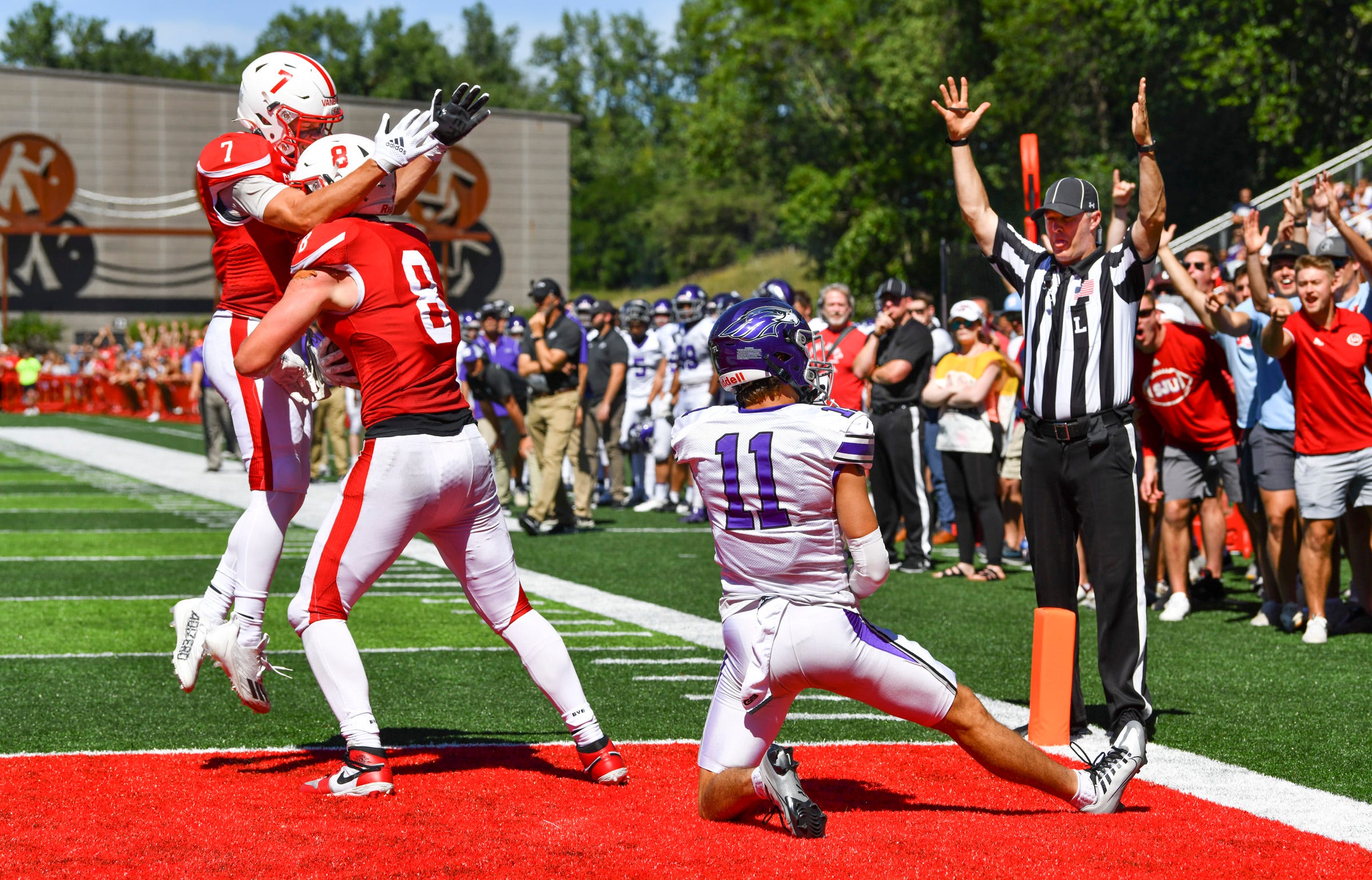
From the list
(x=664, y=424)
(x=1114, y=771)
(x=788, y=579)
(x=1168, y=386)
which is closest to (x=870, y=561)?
(x=788, y=579)

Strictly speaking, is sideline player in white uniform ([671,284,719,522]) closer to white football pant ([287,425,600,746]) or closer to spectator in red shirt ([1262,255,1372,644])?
spectator in red shirt ([1262,255,1372,644])

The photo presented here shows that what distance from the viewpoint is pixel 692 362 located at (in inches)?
585

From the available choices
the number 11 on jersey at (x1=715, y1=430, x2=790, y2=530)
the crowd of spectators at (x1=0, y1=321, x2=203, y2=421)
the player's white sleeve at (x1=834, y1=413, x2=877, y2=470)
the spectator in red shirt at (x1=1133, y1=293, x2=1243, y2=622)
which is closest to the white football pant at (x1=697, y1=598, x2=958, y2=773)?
the number 11 on jersey at (x1=715, y1=430, x2=790, y2=530)

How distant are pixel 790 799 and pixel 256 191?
2.80 meters

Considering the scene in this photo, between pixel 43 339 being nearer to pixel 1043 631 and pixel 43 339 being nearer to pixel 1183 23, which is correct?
pixel 1183 23

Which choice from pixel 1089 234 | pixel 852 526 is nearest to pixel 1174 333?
pixel 1089 234

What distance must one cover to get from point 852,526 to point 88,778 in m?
2.82

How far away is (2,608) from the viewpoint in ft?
31.7

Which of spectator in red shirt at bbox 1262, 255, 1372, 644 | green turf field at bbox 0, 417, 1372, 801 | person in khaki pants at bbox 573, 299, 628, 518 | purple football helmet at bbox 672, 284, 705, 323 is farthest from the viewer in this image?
person in khaki pants at bbox 573, 299, 628, 518

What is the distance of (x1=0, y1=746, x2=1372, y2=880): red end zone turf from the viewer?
4.18 metres

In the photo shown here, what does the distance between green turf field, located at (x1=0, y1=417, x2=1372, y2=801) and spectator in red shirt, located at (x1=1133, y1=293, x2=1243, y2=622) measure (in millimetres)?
531

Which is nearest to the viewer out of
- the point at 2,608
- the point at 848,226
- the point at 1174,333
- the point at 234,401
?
the point at 234,401

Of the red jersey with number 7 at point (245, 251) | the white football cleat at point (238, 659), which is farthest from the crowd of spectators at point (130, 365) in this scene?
the white football cleat at point (238, 659)

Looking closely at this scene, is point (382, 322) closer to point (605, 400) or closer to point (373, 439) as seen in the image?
point (373, 439)
